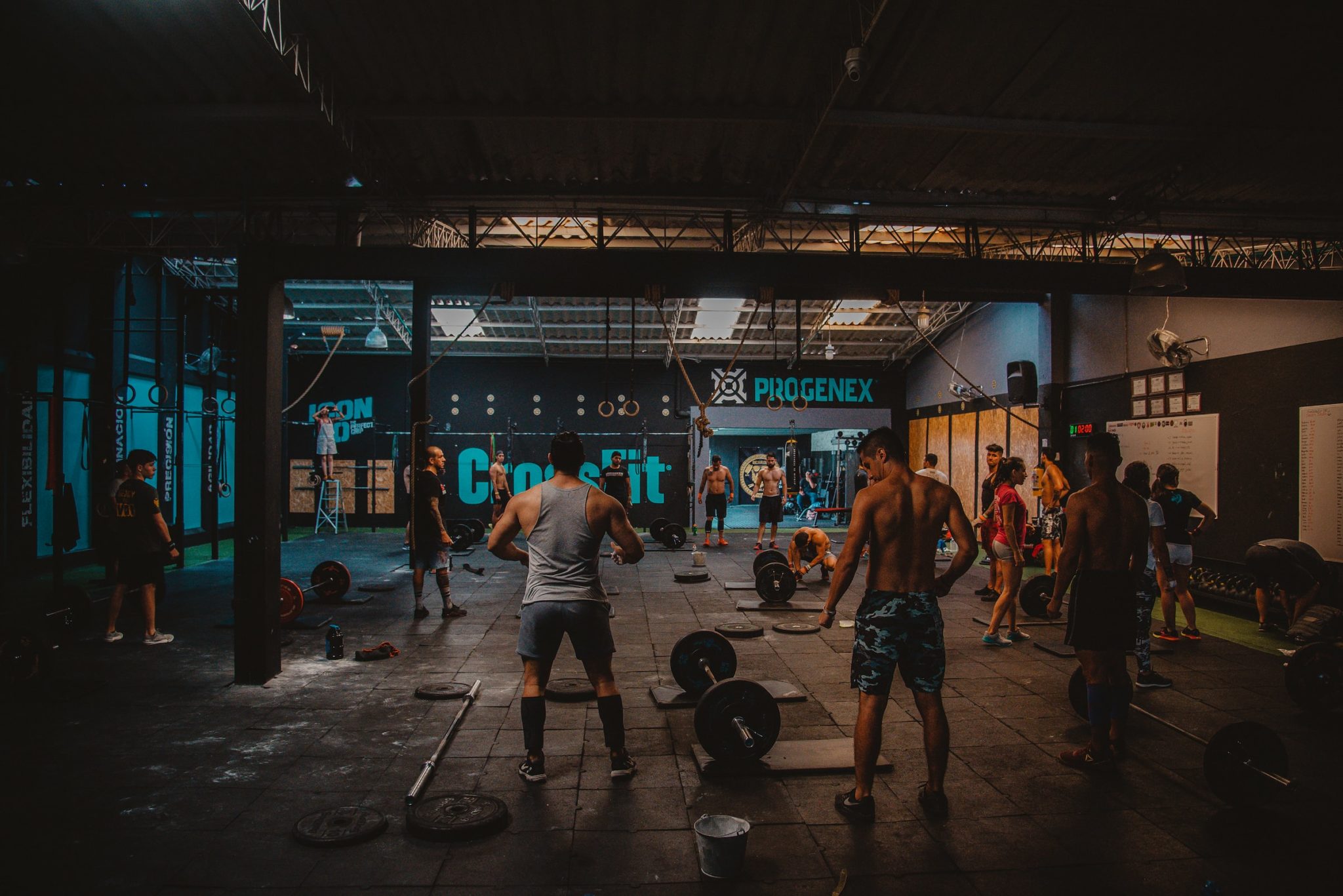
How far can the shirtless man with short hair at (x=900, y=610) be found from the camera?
297 cm

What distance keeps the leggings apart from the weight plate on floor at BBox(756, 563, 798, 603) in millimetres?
3400

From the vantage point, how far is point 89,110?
4.57 meters

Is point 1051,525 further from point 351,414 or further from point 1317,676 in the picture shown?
point 351,414

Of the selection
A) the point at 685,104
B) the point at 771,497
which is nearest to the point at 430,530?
the point at 685,104

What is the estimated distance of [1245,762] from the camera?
306 centimetres

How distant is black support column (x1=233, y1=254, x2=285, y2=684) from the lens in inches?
191

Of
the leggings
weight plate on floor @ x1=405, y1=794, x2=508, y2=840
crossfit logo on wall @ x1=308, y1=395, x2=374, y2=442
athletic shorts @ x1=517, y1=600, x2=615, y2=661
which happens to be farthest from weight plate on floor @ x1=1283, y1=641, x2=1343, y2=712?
crossfit logo on wall @ x1=308, y1=395, x2=374, y2=442

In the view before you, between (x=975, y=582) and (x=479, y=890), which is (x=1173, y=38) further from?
(x=975, y=582)

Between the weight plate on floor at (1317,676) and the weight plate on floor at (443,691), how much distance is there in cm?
519

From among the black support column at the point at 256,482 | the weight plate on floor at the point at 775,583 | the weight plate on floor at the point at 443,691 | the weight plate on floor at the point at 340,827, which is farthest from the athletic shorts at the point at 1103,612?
the black support column at the point at 256,482

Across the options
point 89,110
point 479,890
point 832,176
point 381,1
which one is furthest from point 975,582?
point 89,110

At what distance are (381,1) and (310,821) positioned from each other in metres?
3.95

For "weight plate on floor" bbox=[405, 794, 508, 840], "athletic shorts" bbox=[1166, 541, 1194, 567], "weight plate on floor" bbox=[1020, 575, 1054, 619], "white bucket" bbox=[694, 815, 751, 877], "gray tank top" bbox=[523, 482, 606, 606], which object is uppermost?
"gray tank top" bbox=[523, 482, 606, 606]

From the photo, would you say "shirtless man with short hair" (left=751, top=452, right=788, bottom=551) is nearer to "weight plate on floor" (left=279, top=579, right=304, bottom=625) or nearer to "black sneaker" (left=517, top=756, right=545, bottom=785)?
"weight plate on floor" (left=279, top=579, right=304, bottom=625)
